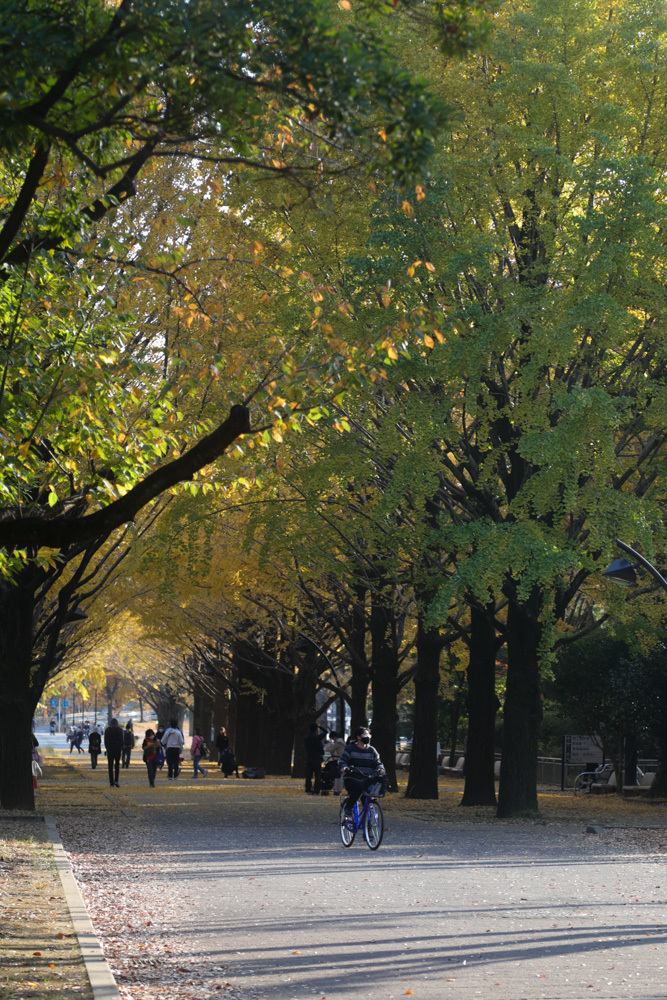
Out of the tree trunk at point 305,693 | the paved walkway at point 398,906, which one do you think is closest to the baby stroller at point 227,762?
the tree trunk at point 305,693

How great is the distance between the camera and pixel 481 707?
2611 centimetres

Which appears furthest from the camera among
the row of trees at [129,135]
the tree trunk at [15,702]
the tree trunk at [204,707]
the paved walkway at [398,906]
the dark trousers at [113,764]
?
the tree trunk at [204,707]

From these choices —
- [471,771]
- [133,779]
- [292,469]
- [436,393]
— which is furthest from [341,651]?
[436,393]

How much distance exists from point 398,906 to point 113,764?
24514 mm

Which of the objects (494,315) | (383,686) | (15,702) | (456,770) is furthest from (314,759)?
(456,770)

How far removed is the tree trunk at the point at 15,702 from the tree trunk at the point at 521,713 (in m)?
8.64

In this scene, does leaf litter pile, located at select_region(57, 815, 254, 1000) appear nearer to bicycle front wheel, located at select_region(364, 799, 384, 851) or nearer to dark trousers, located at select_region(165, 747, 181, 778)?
bicycle front wheel, located at select_region(364, 799, 384, 851)

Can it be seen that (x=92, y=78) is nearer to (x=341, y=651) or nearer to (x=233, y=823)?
(x=233, y=823)

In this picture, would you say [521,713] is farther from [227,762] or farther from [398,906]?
[227,762]

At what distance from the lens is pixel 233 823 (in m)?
21.5

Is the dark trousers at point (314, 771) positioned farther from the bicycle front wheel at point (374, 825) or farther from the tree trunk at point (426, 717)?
the bicycle front wheel at point (374, 825)

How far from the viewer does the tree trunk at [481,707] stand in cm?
2602

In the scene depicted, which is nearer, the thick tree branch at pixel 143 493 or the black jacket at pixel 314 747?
the thick tree branch at pixel 143 493

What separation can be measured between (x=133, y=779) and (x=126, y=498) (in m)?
34.3
